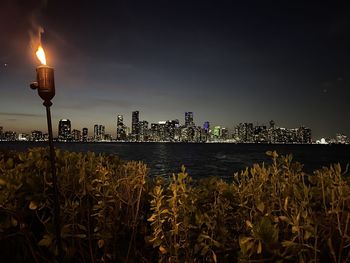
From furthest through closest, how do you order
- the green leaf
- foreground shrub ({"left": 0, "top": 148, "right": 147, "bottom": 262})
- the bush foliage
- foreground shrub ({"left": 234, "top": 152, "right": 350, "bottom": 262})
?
foreground shrub ({"left": 0, "top": 148, "right": 147, "bottom": 262})
the green leaf
the bush foliage
foreground shrub ({"left": 234, "top": 152, "right": 350, "bottom": 262})

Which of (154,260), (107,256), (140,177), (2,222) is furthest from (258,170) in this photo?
(2,222)

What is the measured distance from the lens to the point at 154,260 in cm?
320

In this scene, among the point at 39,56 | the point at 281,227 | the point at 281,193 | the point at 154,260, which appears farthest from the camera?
the point at 154,260

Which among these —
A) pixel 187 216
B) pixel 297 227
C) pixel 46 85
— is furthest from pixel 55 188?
pixel 297 227

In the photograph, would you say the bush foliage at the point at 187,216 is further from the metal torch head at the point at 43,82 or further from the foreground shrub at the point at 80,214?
the metal torch head at the point at 43,82

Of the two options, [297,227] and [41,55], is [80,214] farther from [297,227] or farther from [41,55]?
[297,227]

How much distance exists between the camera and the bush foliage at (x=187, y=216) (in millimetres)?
2145

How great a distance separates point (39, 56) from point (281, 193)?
272cm

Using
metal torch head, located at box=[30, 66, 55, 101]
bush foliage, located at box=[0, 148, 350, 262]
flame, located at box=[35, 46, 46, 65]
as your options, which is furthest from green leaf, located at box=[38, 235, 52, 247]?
flame, located at box=[35, 46, 46, 65]

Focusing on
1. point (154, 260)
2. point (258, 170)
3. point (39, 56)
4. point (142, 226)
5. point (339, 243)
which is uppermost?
point (39, 56)

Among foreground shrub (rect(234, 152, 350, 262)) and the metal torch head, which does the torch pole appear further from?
foreground shrub (rect(234, 152, 350, 262))

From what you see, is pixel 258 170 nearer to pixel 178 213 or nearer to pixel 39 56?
pixel 178 213

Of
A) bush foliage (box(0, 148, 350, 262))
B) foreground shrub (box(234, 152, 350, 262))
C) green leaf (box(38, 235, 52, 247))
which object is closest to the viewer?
foreground shrub (box(234, 152, 350, 262))

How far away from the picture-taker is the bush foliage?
7.04 feet
